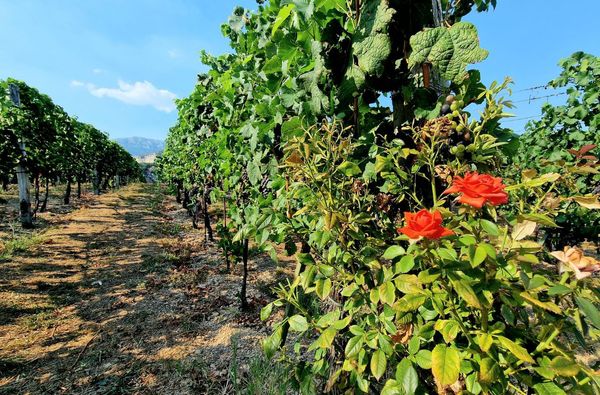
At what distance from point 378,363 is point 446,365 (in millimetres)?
262

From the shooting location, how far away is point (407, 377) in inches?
38.2

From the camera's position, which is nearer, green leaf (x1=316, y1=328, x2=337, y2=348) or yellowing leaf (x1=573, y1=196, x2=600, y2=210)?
yellowing leaf (x1=573, y1=196, x2=600, y2=210)

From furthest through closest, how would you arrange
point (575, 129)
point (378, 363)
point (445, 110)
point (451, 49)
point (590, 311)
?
point (575, 129) → point (445, 110) → point (378, 363) → point (451, 49) → point (590, 311)

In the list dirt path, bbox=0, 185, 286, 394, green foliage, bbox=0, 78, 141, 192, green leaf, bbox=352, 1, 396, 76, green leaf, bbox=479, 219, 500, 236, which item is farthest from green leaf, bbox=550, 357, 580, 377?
green foliage, bbox=0, 78, 141, 192

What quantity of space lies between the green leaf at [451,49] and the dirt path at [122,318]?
3.58 metres

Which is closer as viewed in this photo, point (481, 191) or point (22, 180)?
point (481, 191)

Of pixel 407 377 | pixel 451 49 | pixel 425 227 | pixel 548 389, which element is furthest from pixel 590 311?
pixel 451 49

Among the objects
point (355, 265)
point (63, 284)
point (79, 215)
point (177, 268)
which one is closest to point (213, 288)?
point (177, 268)

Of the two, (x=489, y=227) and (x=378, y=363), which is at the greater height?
(x=489, y=227)

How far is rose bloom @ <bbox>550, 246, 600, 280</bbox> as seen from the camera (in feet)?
2.40

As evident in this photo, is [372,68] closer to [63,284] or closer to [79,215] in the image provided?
[63,284]

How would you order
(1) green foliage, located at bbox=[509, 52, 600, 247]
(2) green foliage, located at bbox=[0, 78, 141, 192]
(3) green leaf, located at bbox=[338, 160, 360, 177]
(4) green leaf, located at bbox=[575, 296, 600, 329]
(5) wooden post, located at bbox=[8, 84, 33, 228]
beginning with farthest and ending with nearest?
(5) wooden post, located at bbox=[8, 84, 33, 228] < (2) green foliage, located at bbox=[0, 78, 141, 192] < (1) green foliage, located at bbox=[509, 52, 600, 247] < (3) green leaf, located at bbox=[338, 160, 360, 177] < (4) green leaf, located at bbox=[575, 296, 600, 329]

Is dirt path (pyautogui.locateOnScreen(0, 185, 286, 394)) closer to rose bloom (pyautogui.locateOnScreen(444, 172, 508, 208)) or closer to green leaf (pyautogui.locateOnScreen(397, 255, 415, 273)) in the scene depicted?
green leaf (pyautogui.locateOnScreen(397, 255, 415, 273))

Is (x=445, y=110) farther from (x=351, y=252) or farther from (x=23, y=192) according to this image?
(x=23, y=192)
